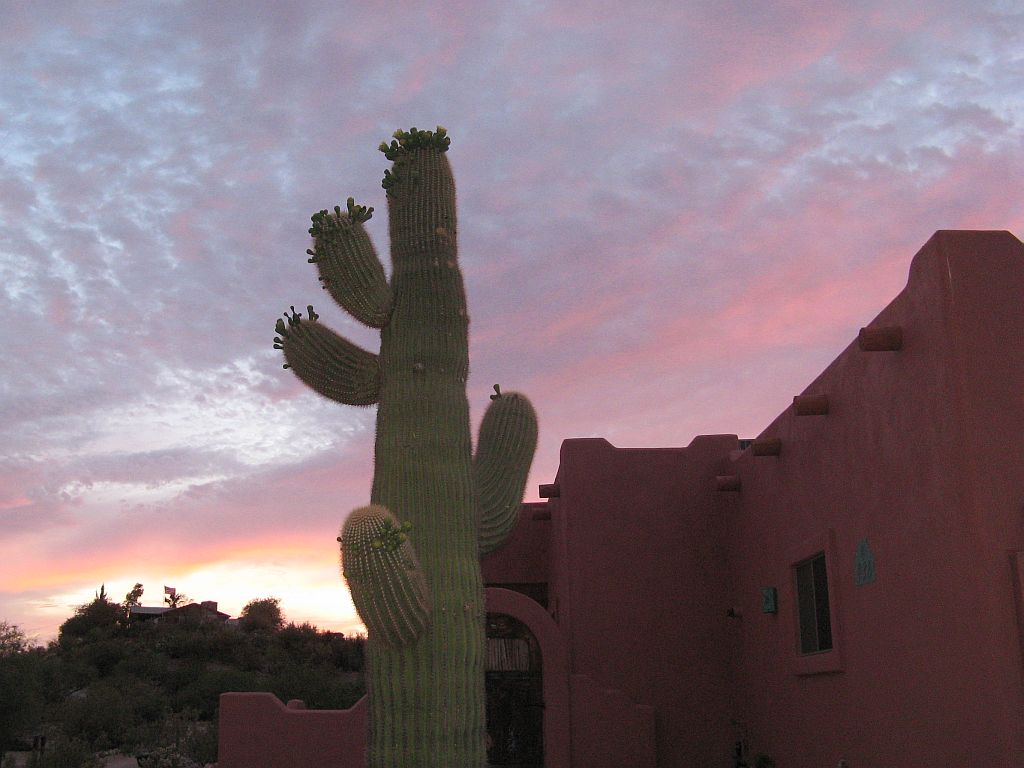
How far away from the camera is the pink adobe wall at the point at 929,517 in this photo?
587cm

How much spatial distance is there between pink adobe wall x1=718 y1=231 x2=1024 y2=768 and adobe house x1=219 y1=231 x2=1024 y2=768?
16mm

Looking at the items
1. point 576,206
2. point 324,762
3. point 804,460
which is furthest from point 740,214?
point 324,762

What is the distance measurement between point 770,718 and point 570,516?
3.60 m

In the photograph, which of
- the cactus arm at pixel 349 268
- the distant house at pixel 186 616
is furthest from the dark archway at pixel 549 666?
the distant house at pixel 186 616

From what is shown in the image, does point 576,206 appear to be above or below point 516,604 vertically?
above

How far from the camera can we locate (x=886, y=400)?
7250 mm

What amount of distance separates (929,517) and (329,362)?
457 cm

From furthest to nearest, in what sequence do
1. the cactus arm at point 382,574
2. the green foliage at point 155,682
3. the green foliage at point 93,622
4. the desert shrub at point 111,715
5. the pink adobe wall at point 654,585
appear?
the green foliage at point 93,622 → the desert shrub at point 111,715 → the green foliage at point 155,682 → the pink adobe wall at point 654,585 → the cactus arm at point 382,574

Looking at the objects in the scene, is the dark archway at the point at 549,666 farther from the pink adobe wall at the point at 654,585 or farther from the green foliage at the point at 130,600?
the green foliage at the point at 130,600

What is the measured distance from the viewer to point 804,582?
9.72 metres

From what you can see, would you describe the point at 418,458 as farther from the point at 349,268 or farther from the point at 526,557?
the point at 526,557

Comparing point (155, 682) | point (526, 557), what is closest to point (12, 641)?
point (155, 682)

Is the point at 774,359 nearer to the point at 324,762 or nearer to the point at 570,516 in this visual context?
the point at 570,516

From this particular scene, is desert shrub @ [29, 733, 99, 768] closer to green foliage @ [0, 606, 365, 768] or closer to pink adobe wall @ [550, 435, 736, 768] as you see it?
green foliage @ [0, 606, 365, 768]
